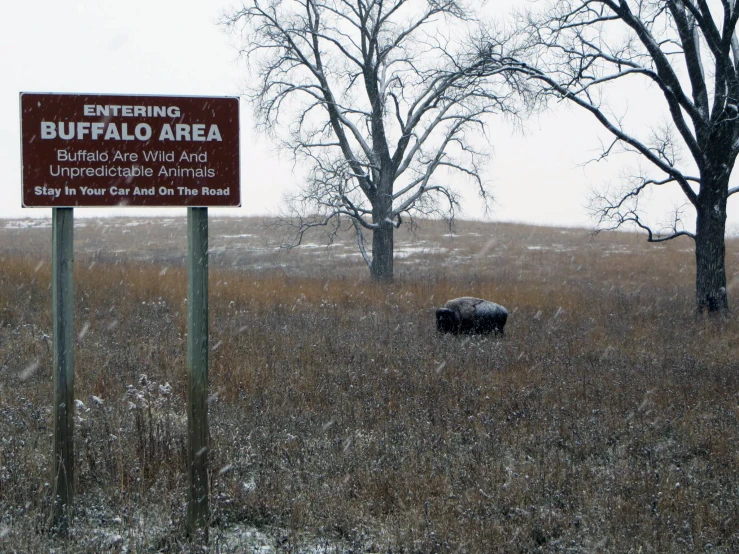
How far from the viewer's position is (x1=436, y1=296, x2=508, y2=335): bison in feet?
41.1

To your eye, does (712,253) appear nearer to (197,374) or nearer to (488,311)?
(488,311)

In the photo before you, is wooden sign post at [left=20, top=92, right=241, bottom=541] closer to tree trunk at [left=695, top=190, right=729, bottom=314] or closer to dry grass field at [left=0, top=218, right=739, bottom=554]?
dry grass field at [left=0, top=218, right=739, bottom=554]

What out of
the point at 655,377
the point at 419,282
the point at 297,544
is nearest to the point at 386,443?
the point at 297,544

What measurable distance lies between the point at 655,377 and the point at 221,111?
710 cm

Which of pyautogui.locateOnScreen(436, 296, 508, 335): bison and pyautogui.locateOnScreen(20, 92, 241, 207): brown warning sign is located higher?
pyautogui.locateOnScreen(20, 92, 241, 207): brown warning sign

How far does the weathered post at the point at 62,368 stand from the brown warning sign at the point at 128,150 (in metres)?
0.23

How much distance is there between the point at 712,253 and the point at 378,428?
12.1m

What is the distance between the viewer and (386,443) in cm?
635

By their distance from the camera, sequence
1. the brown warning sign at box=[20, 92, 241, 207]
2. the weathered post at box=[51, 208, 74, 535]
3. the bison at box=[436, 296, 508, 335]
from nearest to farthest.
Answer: the brown warning sign at box=[20, 92, 241, 207] < the weathered post at box=[51, 208, 74, 535] < the bison at box=[436, 296, 508, 335]

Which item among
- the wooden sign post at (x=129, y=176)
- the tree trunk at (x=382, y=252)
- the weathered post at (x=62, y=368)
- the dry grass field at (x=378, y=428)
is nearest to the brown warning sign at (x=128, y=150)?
the wooden sign post at (x=129, y=176)

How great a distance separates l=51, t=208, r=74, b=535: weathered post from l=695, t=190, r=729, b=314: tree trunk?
14.7m

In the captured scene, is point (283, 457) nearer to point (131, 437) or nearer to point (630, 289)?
point (131, 437)

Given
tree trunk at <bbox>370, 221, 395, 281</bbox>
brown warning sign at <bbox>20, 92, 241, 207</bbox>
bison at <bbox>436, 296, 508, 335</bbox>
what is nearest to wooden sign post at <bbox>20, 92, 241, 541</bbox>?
brown warning sign at <bbox>20, 92, 241, 207</bbox>

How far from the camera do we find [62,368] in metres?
4.44
